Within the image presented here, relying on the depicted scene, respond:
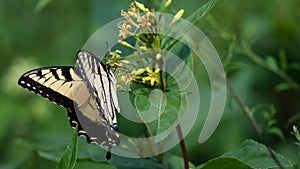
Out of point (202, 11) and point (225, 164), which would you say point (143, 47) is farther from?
point (225, 164)

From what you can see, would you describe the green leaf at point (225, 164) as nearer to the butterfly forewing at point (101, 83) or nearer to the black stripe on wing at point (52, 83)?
the butterfly forewing at point (101, 83)

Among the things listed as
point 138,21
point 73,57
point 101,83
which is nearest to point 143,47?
point 138,21

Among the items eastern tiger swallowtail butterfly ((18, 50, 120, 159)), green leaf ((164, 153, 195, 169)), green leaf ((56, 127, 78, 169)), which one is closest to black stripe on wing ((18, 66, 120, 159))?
eastern tiger swallowtail butterfly ((18, 50, 120, 159))

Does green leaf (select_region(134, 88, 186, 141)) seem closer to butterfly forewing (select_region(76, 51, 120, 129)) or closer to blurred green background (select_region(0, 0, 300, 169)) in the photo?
butterfly forewing (select_region(76, 51, 120, 129))

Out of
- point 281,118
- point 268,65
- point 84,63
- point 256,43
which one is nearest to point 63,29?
point 256,43

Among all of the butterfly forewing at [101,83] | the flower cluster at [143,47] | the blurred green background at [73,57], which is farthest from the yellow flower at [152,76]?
the blurred green background at [73,57]
